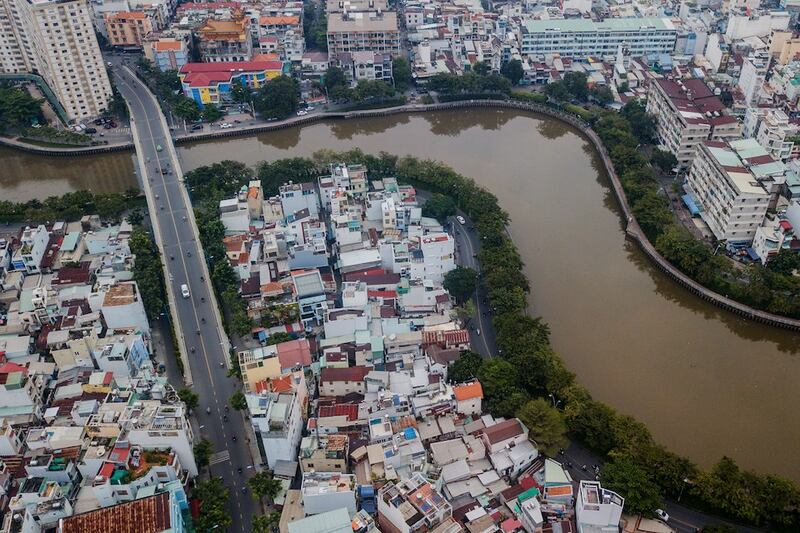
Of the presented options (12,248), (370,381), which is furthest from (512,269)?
(12,248)

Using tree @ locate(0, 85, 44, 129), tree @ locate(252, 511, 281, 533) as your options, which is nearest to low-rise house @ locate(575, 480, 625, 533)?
tree @ locate(252, 511, 281, 533)

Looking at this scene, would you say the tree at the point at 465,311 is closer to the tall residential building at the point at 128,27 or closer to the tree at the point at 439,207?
the tree at the point at 439,207

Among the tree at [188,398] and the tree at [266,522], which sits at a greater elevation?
the tree at [188,398]

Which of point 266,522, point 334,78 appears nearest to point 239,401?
point 266,522

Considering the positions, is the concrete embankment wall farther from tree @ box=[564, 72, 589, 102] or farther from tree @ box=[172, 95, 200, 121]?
tree @ box=[564, 72, 589, 102]

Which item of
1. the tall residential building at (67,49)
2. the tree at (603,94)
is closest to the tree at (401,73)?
the tree at (603,94)
